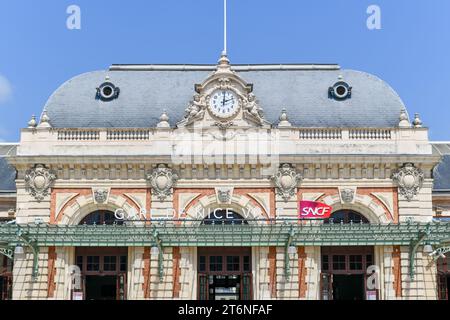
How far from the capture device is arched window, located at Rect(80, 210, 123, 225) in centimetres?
3412

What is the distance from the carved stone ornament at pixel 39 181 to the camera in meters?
33.7

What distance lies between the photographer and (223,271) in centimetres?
3362

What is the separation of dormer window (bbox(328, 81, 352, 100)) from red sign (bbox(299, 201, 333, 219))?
6244mm

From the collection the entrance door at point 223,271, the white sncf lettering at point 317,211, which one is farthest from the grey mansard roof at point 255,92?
the entrance door at point 223,271

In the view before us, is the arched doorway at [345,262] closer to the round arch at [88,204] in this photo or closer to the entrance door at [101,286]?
the round arch at [88,204]

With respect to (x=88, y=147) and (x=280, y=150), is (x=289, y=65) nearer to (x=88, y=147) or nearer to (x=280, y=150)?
(x=280, y=150)

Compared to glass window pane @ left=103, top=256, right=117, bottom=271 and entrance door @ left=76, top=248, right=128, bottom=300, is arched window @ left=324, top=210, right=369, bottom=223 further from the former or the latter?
glass window pane @ left=103, top=256, right=117, bottom=271

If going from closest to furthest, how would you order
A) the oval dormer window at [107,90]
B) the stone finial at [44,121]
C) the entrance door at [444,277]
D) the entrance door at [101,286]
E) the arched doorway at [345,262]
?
the arched doorway at [345,262] → the entrance door at [101,286] → the stone finial at [44,121] → the entrance door at [444,277] → the oval dormer window at [107,90]

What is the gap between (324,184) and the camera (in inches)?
1332

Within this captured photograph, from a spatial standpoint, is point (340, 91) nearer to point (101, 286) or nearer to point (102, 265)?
point (102, 265)

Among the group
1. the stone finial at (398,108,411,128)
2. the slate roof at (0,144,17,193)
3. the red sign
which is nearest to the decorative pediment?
the red sign

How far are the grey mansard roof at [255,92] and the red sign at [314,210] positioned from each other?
4400 millimetres

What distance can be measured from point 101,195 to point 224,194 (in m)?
5.46
